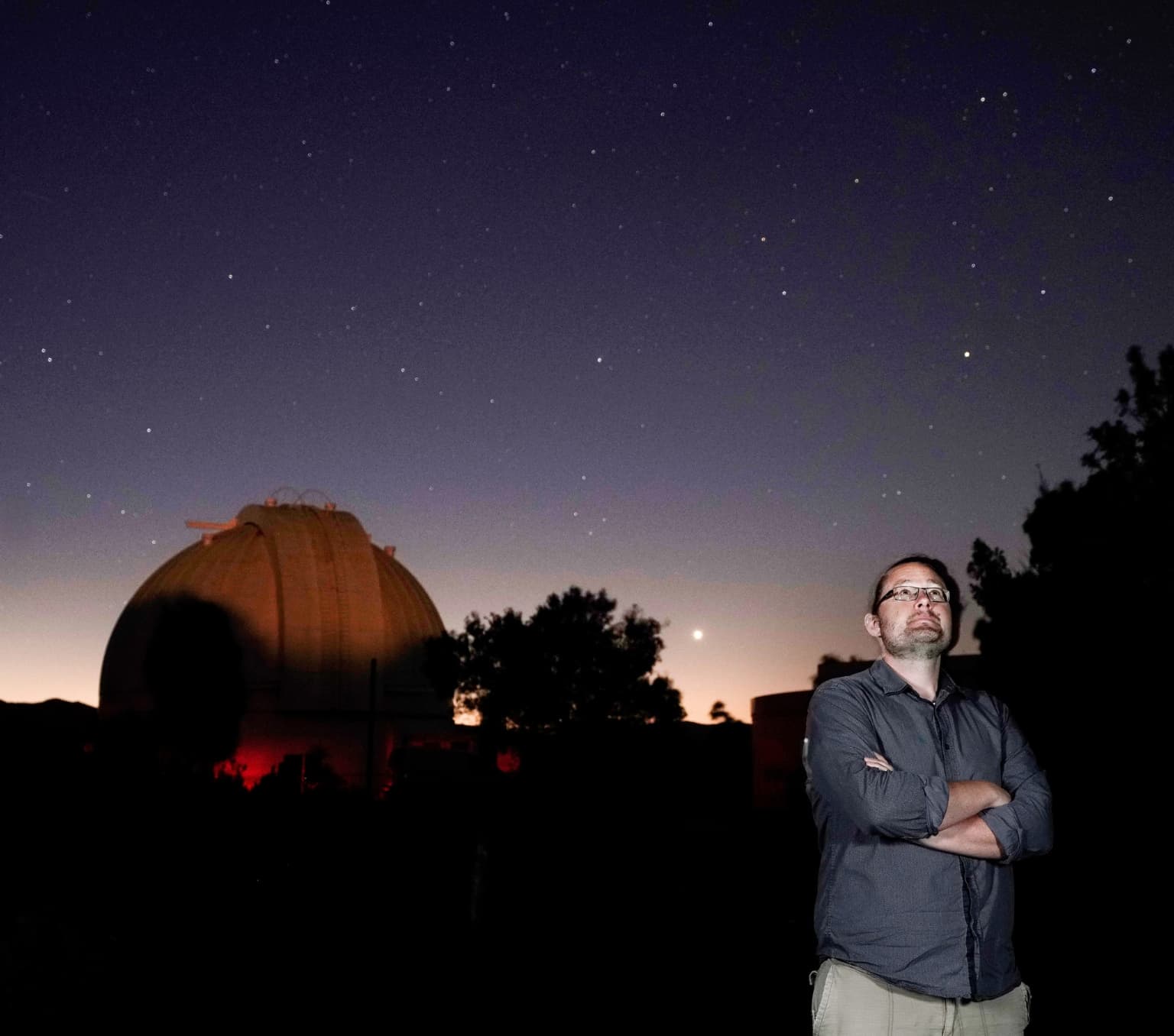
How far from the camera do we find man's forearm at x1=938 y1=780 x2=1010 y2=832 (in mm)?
3258

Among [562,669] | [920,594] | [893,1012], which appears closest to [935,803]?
→ [893,1012]

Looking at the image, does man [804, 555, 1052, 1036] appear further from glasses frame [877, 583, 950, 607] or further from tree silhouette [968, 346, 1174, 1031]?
tree silhouette [968, 346, 1174, 1031]

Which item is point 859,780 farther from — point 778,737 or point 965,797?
point 778,737

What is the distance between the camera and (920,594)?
359 cm

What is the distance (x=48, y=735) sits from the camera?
13164 mm

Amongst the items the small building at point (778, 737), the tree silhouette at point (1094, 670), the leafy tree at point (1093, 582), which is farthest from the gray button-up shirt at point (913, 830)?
the small building at point (778, 737)

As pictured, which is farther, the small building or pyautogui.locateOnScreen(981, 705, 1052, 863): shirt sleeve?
the small building

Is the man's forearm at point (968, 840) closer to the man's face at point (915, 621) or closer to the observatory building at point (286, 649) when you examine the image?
the man's face at point (915, 621)

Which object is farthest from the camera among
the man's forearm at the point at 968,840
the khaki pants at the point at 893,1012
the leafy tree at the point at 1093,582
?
the leafy tree at the point at 1093,582

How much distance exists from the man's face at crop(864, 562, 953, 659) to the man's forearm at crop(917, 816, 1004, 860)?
18.5 inches

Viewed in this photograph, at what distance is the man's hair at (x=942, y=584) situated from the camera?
3.64 metres

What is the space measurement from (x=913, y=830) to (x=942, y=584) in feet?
2.67

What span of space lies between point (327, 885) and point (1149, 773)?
27.9 ft

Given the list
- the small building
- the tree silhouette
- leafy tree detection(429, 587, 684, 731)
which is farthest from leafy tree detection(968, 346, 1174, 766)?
leafy tree detection(429, 587, 684, 731)
